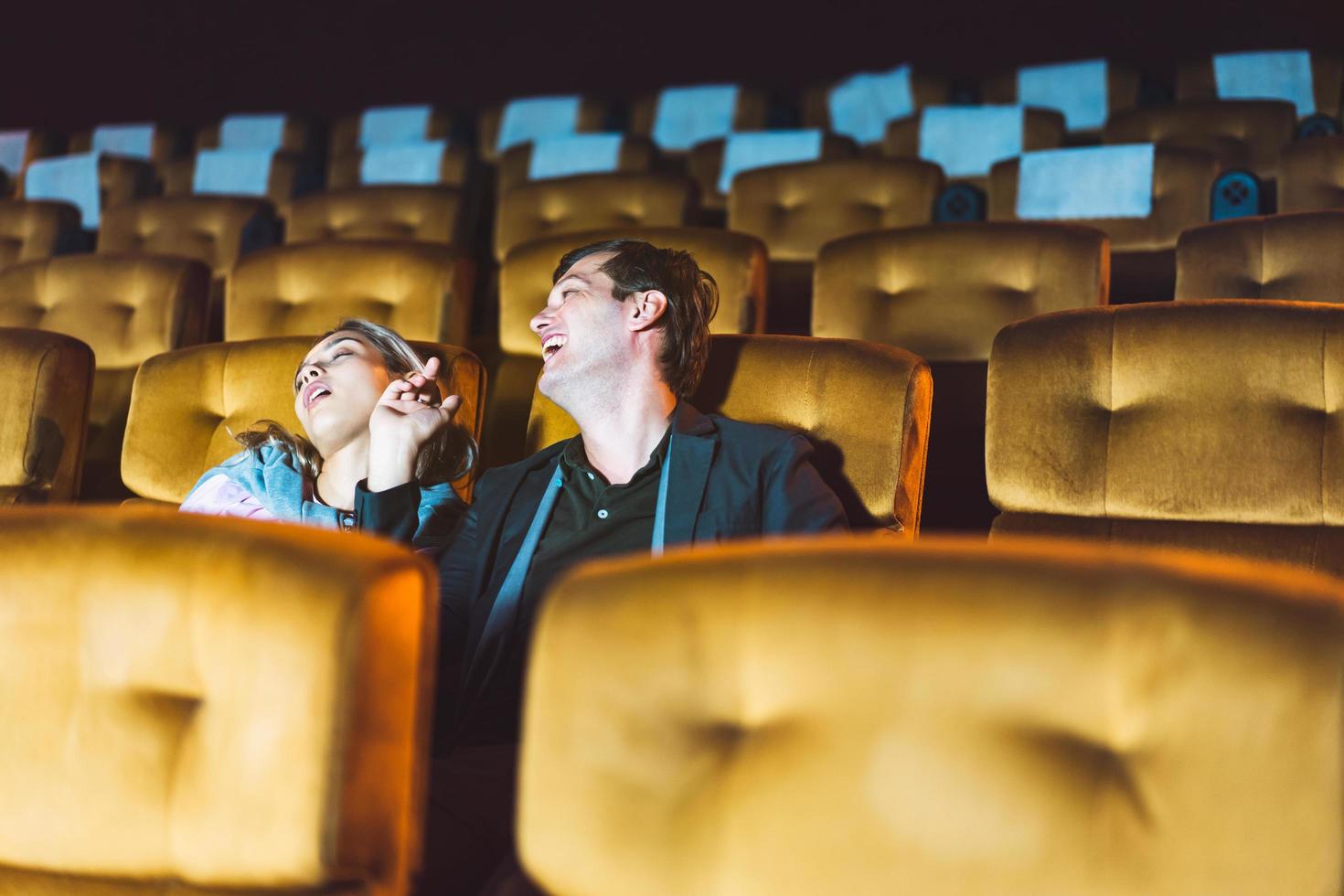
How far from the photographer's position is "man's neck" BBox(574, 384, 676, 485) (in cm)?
71

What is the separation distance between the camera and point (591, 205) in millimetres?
1512

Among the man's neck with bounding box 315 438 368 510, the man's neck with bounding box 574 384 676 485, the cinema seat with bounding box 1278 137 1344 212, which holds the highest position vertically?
the cinema seat with bounding box 1278 137 1344 212

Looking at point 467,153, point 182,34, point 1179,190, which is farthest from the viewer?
point 182,34

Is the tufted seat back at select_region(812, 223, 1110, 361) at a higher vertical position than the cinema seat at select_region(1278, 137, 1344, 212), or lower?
lower

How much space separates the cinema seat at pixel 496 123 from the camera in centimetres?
227

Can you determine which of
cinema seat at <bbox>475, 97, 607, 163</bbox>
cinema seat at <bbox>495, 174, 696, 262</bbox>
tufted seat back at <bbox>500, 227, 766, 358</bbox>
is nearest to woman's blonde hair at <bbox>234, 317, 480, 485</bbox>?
tufted seat back at <bbox>500, 227, 766, 358</bbox>

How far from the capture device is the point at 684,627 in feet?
1.03

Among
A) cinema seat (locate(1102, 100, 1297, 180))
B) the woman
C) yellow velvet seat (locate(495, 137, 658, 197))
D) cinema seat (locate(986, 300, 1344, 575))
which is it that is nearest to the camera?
cinema seat (locate(986, 300, 1344, 575))

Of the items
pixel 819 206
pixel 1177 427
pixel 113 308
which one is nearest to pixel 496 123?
pixel 819 206

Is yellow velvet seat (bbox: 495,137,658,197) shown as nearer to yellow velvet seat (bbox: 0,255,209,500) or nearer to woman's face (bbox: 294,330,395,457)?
yellow velvet seat (bbox: 0,255,209,500)

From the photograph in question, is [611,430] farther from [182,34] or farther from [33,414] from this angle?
[182,34]

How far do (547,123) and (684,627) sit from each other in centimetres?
215

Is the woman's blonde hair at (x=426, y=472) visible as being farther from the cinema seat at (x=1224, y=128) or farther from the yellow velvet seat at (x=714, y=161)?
the cinema seat at (x=1224, y=128)

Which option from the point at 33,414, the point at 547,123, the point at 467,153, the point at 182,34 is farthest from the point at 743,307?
the point at 182,34
